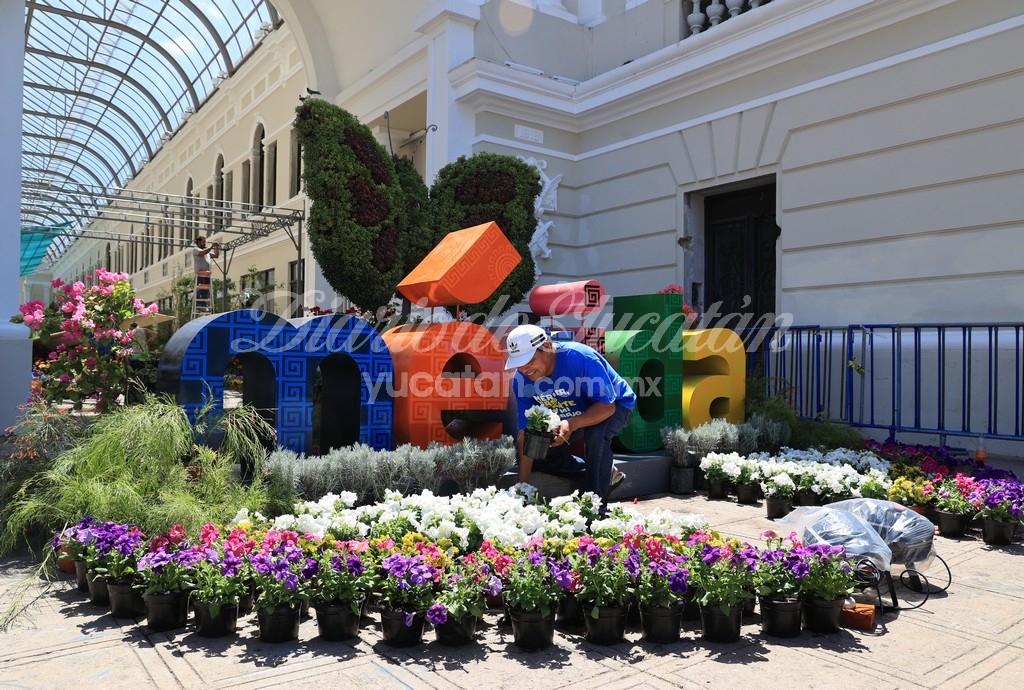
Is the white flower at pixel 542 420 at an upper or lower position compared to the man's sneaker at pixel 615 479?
upper

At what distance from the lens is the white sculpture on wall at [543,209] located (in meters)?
14.3

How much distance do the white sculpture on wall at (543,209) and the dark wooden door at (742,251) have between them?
294 cm

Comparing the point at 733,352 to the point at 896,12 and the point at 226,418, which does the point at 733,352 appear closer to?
the point at 896,12

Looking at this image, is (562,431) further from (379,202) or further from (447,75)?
(447,75)

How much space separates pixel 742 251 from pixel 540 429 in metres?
8.49

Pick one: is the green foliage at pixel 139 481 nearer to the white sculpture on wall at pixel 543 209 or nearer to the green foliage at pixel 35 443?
the green foliage at pixel 35 443

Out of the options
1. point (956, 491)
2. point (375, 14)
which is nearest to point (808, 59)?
point (956, 491)

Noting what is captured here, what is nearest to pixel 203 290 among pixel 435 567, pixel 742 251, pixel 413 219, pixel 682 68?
pixel 413 219

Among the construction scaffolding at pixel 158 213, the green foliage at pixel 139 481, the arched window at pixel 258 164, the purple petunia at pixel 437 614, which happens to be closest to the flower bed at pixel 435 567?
the purple petunia at pixel 437 614

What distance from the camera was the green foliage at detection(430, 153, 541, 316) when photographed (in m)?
10.2

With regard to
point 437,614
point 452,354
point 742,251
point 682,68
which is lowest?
point 437,614

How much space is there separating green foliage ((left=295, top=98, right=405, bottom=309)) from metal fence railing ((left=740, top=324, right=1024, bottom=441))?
538 cm

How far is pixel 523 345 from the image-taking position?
5.65 m

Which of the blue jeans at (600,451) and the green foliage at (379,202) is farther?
the green foliage at (379,202)
